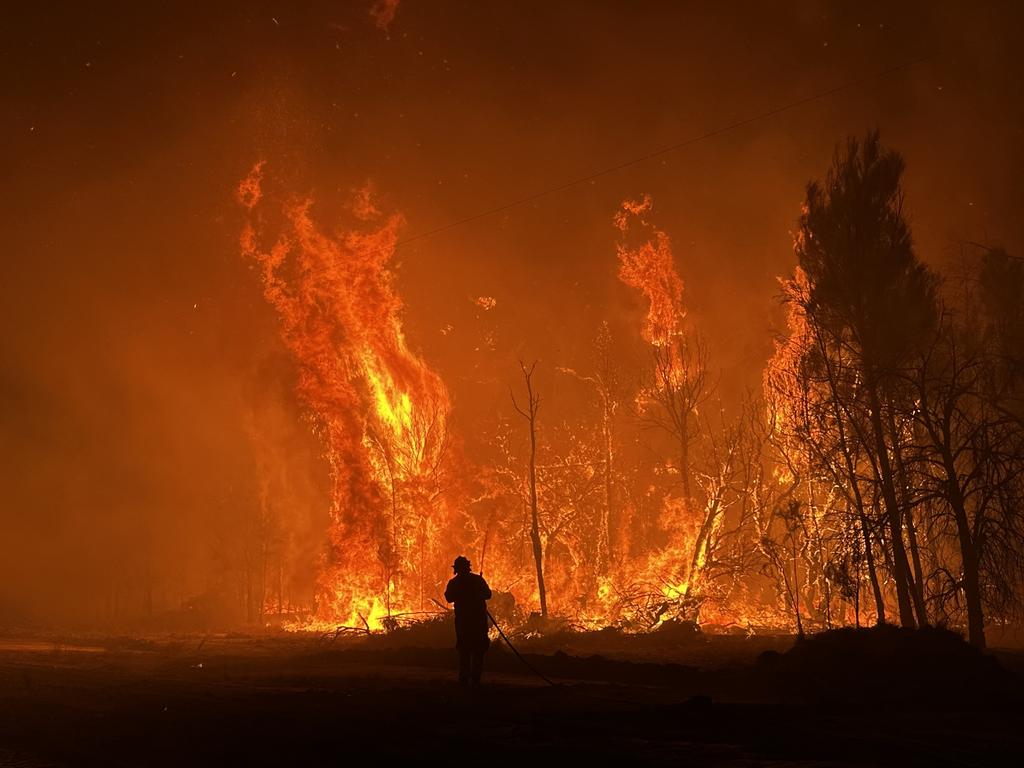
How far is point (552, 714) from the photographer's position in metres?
11.3

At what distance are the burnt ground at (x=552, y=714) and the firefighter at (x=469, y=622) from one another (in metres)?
0.40

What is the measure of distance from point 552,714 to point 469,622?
403 cm

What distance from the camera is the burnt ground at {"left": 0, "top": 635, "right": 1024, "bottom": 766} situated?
8711 mm

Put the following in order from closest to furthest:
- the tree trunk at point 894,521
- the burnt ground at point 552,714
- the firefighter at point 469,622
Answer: the burnt ground at point 552,714
the firefighter at point 469,622
the tree trunk at point 894,521

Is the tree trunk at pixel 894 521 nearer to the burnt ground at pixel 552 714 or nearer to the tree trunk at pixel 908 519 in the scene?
the tree trunk at pixel 908 519

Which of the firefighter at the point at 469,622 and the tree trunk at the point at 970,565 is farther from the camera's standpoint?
the tree trunk at the point at 970,565

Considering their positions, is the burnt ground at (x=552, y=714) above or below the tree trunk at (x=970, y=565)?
below

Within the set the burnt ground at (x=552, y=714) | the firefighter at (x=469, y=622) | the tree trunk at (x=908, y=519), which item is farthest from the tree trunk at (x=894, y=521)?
the firefighter at (x=469, y=622)

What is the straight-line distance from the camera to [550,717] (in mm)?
11016

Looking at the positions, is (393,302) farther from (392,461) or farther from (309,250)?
(392,461)

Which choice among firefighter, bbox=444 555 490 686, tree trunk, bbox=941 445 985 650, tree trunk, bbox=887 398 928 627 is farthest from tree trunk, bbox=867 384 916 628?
firefighter, bbox=444 555 490 686

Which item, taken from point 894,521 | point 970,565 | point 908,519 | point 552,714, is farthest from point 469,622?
point 908,519

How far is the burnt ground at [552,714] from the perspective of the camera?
871 cm

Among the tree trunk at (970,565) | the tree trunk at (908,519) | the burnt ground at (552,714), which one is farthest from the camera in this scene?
the tree trunk at (908,519)
